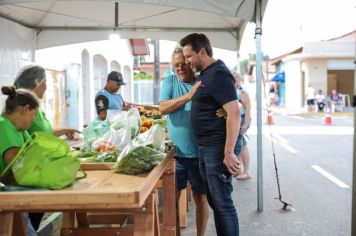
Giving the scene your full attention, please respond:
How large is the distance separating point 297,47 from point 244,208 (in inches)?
1172

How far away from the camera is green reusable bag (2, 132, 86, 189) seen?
92.2 inches

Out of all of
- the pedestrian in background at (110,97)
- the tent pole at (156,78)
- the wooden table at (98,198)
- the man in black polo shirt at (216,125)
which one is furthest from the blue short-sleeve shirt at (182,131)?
the tent pole at (156,78)

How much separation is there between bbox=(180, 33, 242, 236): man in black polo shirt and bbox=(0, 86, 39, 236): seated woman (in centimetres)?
Answer: 135

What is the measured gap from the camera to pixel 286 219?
5762mm

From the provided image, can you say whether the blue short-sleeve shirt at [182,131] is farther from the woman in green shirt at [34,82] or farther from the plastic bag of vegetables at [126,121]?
the woman in green shirt at [34,82]

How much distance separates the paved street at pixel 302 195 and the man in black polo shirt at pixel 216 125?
5.63 feet

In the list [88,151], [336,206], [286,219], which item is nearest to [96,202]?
[88,151]

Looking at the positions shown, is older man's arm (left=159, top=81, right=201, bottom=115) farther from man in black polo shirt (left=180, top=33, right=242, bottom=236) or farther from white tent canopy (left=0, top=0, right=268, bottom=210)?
white tent canopy (left=0, top=0, right=268, bottom=210)

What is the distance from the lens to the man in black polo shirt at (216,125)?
11.6ft

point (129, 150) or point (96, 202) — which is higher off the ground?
point (129, 150)

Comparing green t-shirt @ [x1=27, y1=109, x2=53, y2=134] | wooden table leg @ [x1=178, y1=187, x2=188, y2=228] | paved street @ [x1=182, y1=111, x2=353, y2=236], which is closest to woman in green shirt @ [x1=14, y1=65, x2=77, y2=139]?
green t-shirt @ [x1=27, y1=109, x2=53, y2=134]

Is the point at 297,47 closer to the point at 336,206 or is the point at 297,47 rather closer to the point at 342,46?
the point at 342,46

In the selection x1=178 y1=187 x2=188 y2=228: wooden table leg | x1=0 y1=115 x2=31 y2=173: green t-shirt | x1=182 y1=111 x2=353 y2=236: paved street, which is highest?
x1=0 y1=115 x2=31 y2=173: green t-shirt

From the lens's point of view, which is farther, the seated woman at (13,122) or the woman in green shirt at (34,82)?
the woman in green shirt at (34,82)
